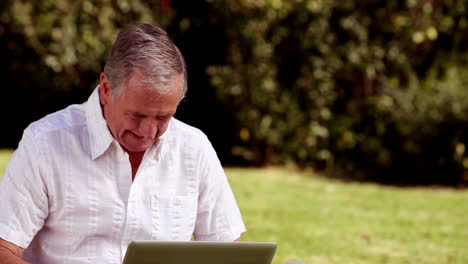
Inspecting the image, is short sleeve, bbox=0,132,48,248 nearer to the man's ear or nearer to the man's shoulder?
the man's shoulder

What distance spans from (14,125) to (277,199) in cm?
559

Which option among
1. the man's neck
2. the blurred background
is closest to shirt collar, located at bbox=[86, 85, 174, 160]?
the man's neck

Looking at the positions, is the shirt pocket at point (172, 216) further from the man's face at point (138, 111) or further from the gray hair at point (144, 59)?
the gray hair at point (144, 59)

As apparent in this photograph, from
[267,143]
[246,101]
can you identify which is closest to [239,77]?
[246,101]

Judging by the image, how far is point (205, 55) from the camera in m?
10.2

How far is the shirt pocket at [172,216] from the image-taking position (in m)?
2.74

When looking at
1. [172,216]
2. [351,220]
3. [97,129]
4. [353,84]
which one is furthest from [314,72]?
[97,129]

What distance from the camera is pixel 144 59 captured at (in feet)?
8.05

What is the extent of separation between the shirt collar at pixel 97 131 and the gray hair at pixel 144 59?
0.15 m

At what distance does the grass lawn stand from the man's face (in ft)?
9.63

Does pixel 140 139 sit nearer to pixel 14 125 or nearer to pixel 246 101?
pixel 246 101

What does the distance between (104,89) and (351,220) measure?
4.68m

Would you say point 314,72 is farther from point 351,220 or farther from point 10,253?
point 10,253

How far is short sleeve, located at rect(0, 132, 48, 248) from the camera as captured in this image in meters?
2.53
